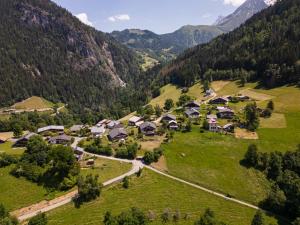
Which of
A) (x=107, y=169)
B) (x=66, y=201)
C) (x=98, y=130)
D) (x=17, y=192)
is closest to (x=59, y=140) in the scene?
(x=98, y=130)

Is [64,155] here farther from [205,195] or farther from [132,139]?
[205,195]

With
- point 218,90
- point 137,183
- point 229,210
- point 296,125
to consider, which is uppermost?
point 218,90

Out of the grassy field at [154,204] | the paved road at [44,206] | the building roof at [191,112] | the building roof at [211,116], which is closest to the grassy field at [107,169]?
the paved road at [44,206]

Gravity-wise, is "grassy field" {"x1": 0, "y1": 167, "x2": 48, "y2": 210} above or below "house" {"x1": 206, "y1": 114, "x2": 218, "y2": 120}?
below

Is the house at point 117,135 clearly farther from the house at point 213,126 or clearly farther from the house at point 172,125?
the house at point 213,126

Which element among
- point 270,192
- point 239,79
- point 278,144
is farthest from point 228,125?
point 239,79

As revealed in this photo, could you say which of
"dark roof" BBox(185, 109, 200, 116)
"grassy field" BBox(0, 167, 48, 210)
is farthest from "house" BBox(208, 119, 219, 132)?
"grassy field" BBox(0, 167, 48, 210)

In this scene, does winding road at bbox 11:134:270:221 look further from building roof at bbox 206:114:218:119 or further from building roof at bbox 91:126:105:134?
building roof at bbox 206:114:218:119

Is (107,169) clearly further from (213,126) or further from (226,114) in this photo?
(226,114)
